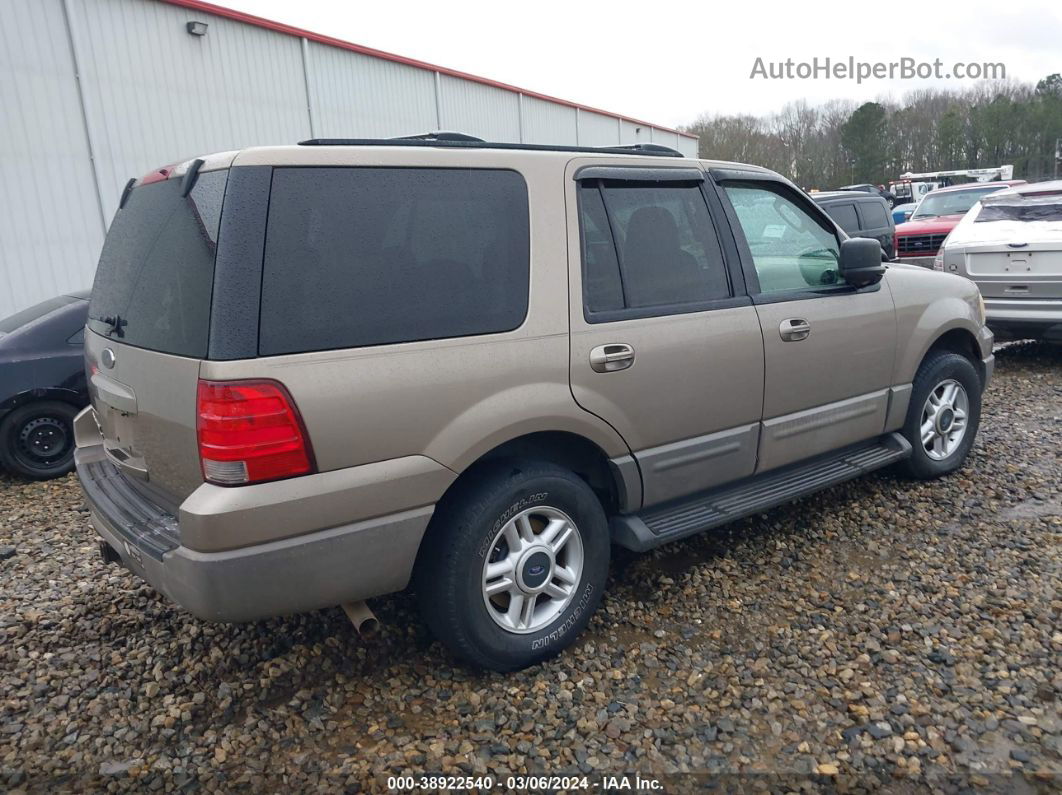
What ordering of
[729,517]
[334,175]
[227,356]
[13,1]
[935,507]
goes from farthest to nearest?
[13,1] → [935,507] → [729,517] → [334,175] → [227,356]

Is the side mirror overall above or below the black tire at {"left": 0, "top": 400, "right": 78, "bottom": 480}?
above

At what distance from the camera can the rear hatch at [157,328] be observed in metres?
2.43

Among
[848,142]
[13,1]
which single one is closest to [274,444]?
[13,1]

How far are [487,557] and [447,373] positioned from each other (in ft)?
2.31

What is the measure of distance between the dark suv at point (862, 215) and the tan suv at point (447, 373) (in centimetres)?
935

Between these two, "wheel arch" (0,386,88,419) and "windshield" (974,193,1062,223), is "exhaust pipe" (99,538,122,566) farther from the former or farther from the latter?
"windshield" (974,193,1062,223)

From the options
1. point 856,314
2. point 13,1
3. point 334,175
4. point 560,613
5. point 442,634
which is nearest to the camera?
point 334,175

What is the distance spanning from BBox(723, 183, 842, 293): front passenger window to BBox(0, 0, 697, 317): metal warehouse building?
888cm

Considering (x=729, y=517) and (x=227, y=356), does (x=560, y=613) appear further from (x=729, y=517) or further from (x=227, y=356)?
(x=227, y=356)

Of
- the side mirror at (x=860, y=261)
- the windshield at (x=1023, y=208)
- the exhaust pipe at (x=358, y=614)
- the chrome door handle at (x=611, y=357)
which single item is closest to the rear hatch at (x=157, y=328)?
the exhaust pipe at (x=358, y=614)

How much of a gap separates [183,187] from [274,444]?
968mm

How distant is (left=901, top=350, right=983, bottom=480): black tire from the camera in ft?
14.8

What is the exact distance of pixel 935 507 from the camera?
4.43 meters

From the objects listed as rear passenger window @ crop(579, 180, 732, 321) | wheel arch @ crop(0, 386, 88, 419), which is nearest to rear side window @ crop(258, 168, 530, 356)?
rear passenger window @ crop(579, 180, 732, 321)
